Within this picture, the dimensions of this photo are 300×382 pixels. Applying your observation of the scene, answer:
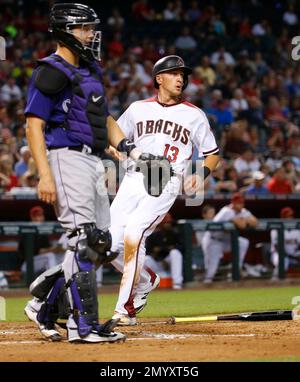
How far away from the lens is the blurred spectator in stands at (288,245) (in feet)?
46.8

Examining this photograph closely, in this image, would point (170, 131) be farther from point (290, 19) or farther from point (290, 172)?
point (290, 19)

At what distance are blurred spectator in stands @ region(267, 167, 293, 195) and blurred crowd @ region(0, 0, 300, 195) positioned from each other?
0.02 meters

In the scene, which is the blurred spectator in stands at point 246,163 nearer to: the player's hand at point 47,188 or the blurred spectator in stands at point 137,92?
the blurred spectator in stands at point 137,92

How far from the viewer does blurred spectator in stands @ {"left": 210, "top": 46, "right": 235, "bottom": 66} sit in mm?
20578

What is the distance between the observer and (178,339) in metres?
6.31

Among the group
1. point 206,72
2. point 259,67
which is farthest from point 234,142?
point 259,67

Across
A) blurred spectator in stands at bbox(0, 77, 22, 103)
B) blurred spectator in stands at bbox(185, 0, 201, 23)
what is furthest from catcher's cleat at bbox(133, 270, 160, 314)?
blurred spectator in stands at bbox(185, 0, 201, 23)

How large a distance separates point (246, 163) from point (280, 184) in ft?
3.23

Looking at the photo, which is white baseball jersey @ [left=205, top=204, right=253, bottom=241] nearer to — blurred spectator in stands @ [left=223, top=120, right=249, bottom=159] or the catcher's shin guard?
blurred spectator in stands @ [left=223, top=120, right=249, bottom=159]

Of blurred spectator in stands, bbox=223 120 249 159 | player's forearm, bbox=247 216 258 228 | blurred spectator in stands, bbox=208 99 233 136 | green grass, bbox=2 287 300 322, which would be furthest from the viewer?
blurred spectator in stands, bbox=208 99 233 136

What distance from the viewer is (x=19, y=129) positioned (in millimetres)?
14328

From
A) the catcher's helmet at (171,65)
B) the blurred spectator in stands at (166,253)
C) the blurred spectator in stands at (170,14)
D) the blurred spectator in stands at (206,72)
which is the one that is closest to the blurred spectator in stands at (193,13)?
the blurred spectator in stands at (170,14)

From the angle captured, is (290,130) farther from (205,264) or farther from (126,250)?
(126,250)
